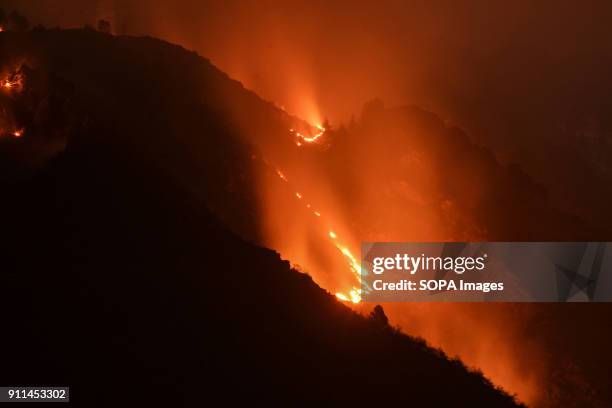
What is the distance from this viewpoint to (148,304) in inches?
1008

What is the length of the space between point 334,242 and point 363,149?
26177 mm

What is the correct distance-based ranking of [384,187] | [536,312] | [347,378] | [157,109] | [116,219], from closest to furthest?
[347,378] < [116,219] < [157,109] < [536,312] < [384,187]

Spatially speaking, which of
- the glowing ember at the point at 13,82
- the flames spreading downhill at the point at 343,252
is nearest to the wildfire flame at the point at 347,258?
the flames spreading downhill at the point at 343,252

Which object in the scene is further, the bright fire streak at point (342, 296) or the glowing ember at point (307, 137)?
the glowing ember at point (307, 137)

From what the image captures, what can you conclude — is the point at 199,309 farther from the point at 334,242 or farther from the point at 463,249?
the point at 463,249

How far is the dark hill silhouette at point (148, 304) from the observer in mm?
22031

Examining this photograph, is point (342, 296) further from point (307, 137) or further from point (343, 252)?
point (307, 137)

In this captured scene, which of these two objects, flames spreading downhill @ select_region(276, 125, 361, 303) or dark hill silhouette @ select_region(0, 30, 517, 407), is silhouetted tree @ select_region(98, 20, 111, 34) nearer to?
flames spreading downhill @ select_region(276, 125, 361, 303)

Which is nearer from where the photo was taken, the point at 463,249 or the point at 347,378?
the point at 347,378

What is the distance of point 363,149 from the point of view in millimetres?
83750

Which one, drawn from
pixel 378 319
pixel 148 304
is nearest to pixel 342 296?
pixel 378 319

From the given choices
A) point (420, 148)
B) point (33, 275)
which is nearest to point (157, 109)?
point (33, 275)

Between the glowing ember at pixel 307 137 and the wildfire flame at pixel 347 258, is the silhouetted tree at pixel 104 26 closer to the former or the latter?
Answer: the glowing ember at pixel 307 137

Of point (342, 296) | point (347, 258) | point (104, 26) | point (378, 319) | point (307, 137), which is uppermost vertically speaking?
point (104, 26)
